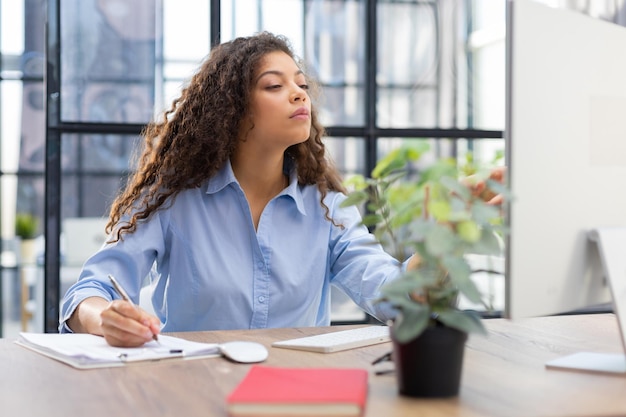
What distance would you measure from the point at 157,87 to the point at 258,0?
0.51m

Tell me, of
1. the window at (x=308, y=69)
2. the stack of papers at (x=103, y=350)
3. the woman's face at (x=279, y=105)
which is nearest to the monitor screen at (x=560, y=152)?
the stack of papers at (x=103, y=350)

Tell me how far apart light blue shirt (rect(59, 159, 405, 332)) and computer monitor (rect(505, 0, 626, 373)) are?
690mm

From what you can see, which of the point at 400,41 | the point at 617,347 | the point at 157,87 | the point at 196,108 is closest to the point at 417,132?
the point at 400,41

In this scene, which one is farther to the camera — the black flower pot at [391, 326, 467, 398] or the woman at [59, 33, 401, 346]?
the woman at [59, 33, 401, 346]

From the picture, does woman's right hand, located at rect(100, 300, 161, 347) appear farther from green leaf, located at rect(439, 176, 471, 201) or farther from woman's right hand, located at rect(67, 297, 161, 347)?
green leaf, located at rect(439, 176, 471, 201)

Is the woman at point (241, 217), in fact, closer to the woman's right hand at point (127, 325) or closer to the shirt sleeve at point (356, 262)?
the shirt sleeve at point (356, 262)

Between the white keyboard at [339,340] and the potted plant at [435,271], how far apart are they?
369 millimetres

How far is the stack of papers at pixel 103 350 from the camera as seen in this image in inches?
53.5

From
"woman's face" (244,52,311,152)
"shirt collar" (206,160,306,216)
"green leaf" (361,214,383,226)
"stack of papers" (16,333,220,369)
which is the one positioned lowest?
"stack of papers" (16,333,220,369)

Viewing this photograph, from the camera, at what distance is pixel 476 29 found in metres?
3.31

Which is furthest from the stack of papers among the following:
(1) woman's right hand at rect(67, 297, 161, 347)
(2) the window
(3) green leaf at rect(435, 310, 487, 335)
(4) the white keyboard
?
(2) the window

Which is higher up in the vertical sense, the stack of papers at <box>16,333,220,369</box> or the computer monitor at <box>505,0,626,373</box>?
the computer monitor at <box>505,0,626,373</box>

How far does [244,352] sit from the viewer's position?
1.39 m

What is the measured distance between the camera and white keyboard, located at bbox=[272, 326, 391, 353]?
148cm
